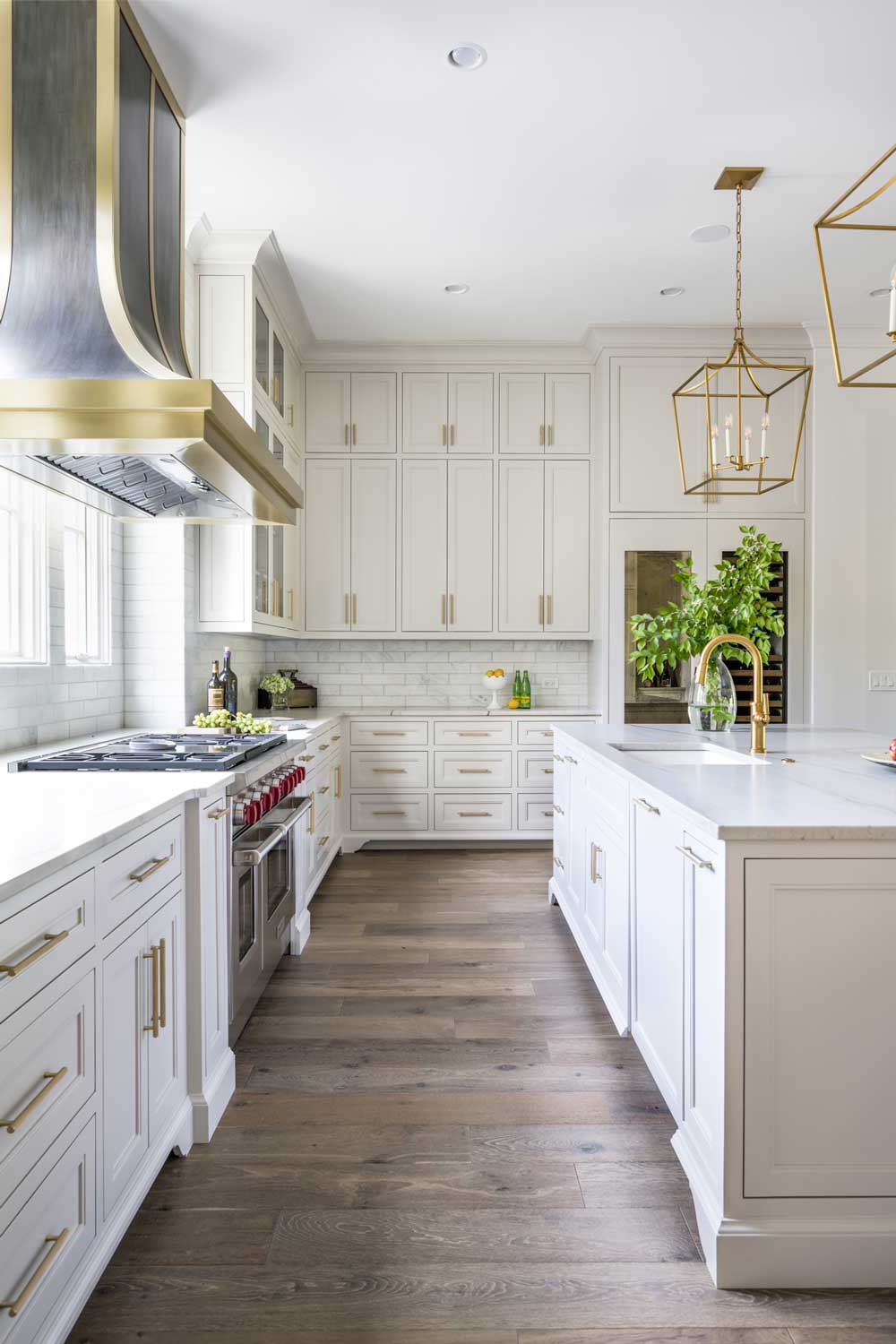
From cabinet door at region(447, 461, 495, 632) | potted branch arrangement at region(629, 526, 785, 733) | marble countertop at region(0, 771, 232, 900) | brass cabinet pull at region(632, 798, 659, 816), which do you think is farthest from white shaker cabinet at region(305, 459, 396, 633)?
brass cabinet pull at region(632, 798, 659, 816)

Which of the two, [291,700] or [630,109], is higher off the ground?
[630,109]

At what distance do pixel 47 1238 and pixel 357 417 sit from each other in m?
4.55

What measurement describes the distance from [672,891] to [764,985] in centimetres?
39

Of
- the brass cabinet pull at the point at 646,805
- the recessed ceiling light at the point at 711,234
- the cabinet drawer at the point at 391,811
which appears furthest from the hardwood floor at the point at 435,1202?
the recessed ceiling light at the point at 711,234

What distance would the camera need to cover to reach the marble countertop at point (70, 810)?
1230 millimetres

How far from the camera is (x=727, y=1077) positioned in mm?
1504

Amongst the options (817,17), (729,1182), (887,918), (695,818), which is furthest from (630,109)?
(729,1182)

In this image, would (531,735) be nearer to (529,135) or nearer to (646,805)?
(646,805)

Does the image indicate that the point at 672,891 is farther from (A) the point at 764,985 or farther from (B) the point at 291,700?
(B) the point at 291,700

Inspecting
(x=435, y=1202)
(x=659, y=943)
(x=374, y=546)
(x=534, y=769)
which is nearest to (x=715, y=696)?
(x=659, y=943)

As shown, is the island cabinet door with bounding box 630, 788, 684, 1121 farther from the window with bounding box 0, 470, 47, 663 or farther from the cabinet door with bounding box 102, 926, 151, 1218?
the window with bounding box 0, 470, 47, 663

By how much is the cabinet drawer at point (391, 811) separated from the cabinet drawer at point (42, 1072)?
346 cm

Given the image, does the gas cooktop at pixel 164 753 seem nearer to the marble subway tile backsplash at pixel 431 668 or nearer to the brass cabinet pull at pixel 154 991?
the brass cabinet pull at pixel 154 991

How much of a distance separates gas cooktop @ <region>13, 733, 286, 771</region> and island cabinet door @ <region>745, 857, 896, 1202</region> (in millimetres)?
1458
